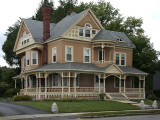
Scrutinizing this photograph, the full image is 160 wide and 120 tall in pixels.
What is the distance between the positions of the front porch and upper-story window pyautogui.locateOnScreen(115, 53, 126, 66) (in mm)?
2446

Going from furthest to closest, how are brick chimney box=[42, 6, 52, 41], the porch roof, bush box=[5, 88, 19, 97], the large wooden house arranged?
bush box=[5, 88, 19, 97]
brick chimney box=[42, 6, 52, 41]
the large wooden house
the porch roof

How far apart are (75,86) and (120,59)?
1036 centimetres

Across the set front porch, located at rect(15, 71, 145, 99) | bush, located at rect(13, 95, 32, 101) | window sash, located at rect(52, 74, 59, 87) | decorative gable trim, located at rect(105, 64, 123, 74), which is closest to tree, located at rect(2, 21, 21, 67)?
front porch, located at rect(15, 71, 145, 99)

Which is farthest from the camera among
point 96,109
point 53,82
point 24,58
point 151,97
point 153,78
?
point 153,78

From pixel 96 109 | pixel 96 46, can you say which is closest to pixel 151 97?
pixel 96 46

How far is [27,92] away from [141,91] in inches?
614

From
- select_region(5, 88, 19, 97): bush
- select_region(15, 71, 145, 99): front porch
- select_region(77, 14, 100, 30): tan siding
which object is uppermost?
select_region(77, 14, 100, 30): tan siding

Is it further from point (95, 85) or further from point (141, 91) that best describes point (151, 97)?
point (95, 85)

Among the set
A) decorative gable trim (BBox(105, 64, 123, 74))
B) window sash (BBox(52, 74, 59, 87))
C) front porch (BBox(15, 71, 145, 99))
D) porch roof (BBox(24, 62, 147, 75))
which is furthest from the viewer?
window sash (BBox(52, 74, 59, 87))

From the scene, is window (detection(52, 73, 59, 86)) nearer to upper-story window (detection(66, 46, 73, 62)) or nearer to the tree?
upper-story window (detection(66, 46, 73, 62))

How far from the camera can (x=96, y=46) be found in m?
36.7

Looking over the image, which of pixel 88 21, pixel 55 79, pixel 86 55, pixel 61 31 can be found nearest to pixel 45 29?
pixel 61 31

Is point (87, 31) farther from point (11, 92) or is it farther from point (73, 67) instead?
point (11, 92)

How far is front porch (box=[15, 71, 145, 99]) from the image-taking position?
33000mm
